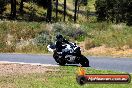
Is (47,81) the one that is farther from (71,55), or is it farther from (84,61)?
(84,61)

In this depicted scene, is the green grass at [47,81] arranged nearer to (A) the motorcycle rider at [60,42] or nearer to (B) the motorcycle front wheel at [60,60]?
(A) the motorcycle rider at [60,42]

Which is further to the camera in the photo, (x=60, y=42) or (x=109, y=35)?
(x=109, y=35)

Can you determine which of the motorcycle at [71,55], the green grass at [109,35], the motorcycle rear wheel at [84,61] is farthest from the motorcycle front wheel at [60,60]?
the green grass at [109,35]

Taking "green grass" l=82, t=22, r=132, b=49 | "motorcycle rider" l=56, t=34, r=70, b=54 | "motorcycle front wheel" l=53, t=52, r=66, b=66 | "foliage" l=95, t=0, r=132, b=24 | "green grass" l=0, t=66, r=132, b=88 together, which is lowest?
"foliage" l=95, t=0, r=132, b=24

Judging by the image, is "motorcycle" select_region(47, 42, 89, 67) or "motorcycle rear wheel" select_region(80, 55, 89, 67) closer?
"motorcycle" select_region(47, 42, 89, 67)

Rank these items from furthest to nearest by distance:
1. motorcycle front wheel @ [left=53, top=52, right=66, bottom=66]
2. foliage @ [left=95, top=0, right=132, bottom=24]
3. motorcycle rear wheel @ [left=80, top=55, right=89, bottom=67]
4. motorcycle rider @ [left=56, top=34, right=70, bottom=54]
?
1. foliage @ [left=95, top=0, right=132, bottom=24]
2. motorcycle front wheel @ [left=53, top=52, right=66, bottom=66]
3. motorcycle rear wheel @ [left=80, top=55, right=89, bottom=67]
4. motorcycle rider @ [left=56, top=34, right=70, bottom=54]

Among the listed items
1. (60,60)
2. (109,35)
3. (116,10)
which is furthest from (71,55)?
(116,10)

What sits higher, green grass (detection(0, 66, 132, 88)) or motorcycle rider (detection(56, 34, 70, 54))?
motorcycle rider (detection(56, 34, 70, 54))

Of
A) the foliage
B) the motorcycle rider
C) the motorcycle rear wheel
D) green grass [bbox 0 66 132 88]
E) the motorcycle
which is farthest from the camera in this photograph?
the foliage

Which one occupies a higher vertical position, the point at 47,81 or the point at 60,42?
the point at 60,42

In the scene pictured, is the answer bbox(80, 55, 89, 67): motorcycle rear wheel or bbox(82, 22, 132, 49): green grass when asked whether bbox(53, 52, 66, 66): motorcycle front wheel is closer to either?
bbox(80, 55, 89, 67): motorcycle rear wheel

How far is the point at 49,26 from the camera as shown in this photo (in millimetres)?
36656

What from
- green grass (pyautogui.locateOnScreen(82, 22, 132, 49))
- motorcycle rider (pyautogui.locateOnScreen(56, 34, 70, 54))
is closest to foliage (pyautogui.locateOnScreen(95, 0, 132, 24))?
green grass (pyautogui.locateOnScreen(82, 22, 132, 49))

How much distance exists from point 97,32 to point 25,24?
262 inches
